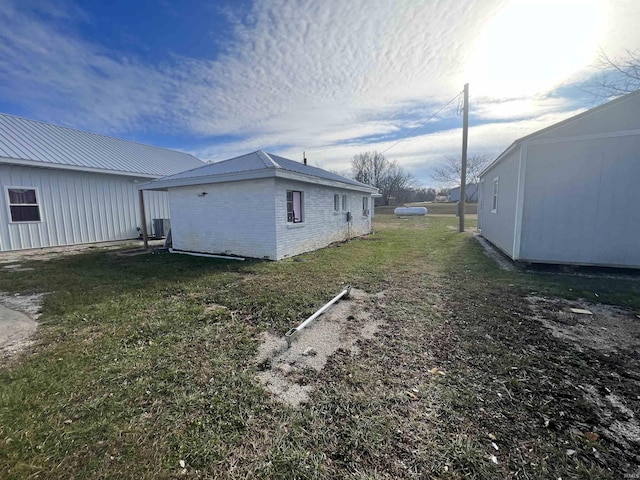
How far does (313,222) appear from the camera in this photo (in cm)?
985

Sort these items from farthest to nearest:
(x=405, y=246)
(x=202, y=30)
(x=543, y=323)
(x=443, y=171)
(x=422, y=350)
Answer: (x=443, y=171) → (x=405, y=246) → (x=202, y=30) → (x=543, y=323) → (x=422, y=350)

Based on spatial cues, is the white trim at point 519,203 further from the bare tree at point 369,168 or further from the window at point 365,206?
the bare tree at point 369,168

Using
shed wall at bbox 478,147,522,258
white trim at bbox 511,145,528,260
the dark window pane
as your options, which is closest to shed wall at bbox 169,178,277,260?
the dark window pane

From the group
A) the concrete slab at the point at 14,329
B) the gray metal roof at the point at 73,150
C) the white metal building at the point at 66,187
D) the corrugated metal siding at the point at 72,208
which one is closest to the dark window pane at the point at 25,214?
the white metal building at the point at 66,187

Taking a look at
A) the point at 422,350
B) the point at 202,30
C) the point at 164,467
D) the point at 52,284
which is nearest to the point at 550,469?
the point at 422,350

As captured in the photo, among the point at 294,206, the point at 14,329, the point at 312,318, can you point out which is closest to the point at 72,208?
the point at 294,206

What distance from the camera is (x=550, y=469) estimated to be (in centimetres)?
168

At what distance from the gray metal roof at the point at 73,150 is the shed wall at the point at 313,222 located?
29.6 ft

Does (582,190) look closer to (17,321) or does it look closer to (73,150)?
(17,321)

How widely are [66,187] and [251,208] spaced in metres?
8.59

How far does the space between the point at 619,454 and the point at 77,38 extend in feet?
46.9

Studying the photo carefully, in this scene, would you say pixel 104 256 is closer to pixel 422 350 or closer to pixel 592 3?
pixel 422 350

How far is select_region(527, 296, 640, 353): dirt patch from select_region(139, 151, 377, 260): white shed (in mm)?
6120

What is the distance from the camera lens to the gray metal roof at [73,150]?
1015cm
